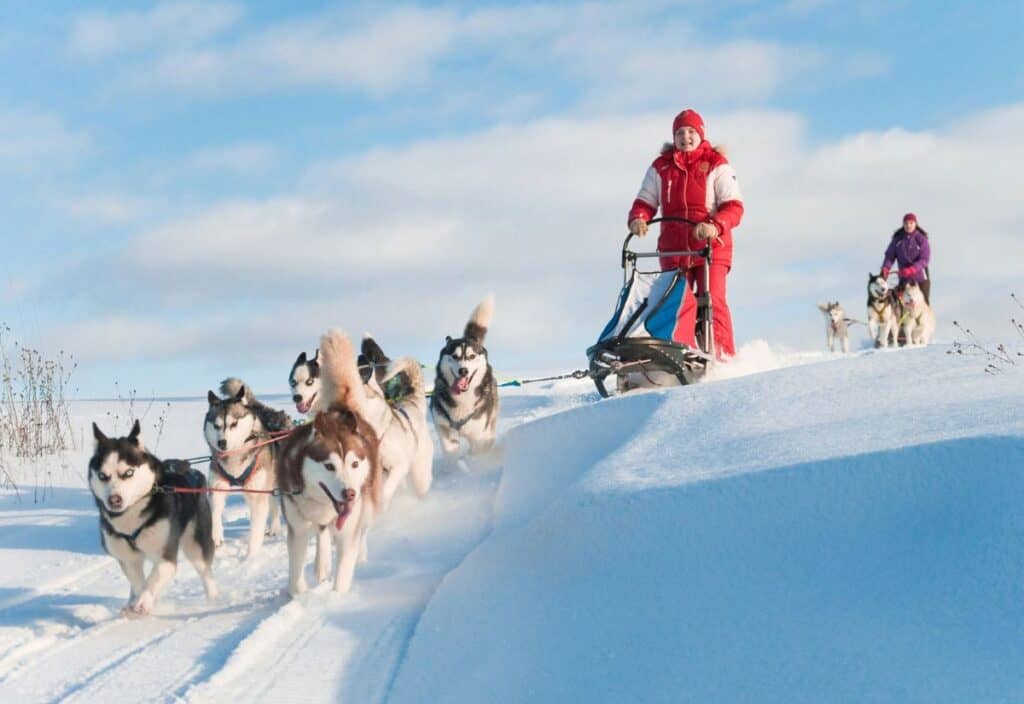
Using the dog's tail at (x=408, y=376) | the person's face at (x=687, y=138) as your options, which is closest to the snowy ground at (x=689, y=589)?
the dog's tail at (x=408, y=376)

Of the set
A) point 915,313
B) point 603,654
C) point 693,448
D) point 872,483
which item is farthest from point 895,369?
point 915,313

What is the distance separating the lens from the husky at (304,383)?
5946mm

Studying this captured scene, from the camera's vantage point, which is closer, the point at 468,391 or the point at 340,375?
the point at 340,375

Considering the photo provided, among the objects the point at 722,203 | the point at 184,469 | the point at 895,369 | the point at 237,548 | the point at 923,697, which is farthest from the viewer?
the point at 722,203

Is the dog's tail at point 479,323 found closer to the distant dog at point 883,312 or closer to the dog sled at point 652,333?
the dog sled at point 652,333

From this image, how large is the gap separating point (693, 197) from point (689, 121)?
1.47 ft

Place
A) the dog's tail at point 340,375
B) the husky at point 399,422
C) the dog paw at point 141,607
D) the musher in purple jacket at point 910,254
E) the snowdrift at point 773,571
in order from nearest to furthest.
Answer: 1. the snowdrift at point 773,571
2. the dog paw at point 141,607
3. the dog's tail at point 340,375
4. the husky at point 399,422
5. the musher in purple jacket at point 910,254

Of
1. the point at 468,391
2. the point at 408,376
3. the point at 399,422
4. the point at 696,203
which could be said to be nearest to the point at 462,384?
the point at 468,391

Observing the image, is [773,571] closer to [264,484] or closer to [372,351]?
[264,484]

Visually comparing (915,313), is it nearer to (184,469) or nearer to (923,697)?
(184,469)

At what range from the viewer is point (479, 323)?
6.39 meters

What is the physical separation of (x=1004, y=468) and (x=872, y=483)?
1.01ft

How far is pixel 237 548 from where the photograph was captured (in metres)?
5.11

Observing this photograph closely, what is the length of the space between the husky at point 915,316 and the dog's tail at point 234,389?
10.7 metres
